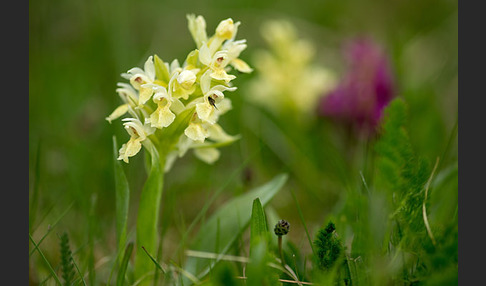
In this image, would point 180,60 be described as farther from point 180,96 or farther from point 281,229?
point 281,229

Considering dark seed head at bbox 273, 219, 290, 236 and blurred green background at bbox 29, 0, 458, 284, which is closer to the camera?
dark seed head at bbox 273, 219, 290, 236

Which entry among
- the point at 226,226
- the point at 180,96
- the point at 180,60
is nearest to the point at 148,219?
the point at 226,226

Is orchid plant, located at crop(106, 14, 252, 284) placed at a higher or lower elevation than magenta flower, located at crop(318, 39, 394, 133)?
lower

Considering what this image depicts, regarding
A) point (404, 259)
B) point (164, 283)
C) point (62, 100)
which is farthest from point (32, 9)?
point (404, 259)

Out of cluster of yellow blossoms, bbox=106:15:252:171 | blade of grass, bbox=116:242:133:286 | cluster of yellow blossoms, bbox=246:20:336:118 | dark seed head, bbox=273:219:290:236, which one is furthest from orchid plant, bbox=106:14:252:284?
cluster of yellow blossoms, bbox=246:20:336:118

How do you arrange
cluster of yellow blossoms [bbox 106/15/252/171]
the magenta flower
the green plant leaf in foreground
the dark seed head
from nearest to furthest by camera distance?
1. the dark seed head
2. cluster of yellow blossoms [bbox 106/15/252/171]
3. the green plant leaf in foreground
4. the magenta flower

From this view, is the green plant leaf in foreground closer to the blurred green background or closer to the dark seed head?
the blurred green background

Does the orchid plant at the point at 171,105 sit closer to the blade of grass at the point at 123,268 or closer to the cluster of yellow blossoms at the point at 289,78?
the blade of grass at the point at 123,268
